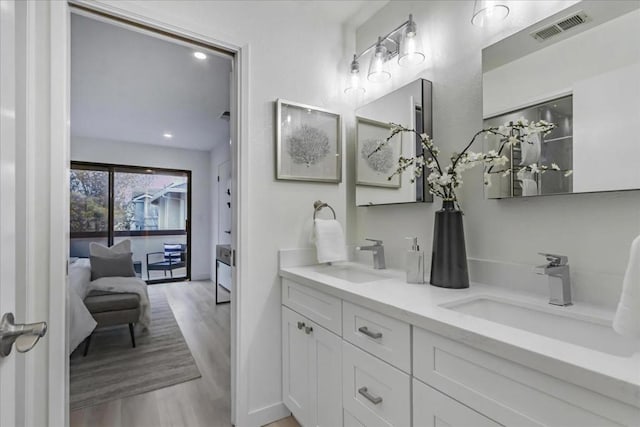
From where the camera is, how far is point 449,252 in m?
1.34

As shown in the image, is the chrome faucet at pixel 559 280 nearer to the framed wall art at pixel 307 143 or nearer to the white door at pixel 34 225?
the framed wall art at pixel 307 143

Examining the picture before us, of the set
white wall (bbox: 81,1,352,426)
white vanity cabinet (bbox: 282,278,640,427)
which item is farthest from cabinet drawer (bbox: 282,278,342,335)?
white wall (bbox: 81,1,352,426)

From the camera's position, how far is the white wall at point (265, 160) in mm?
1717

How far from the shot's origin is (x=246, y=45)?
1.75m

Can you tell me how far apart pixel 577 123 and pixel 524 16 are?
520 mm

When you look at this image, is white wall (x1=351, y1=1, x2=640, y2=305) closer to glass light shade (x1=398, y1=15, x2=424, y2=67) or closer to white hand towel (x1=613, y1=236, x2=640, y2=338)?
glass light shade (x1=398, y1=15, x2=424, y2=67)

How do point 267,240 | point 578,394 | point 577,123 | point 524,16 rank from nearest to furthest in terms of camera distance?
point 578,394, point 577,123, point 524,16, point 267,240

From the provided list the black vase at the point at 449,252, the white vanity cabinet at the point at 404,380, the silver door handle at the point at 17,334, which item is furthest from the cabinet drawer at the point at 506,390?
the silver door handle at the point at 17,334

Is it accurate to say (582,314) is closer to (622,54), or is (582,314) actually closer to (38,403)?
(622,54)

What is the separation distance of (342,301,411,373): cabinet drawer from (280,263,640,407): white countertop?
0.04 metres

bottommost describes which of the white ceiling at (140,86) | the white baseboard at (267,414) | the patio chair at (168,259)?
the white baseboard at (267,414)

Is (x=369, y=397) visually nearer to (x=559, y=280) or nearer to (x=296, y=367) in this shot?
(x=296, y=367)

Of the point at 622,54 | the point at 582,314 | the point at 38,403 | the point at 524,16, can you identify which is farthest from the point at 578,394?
the point at 38,403

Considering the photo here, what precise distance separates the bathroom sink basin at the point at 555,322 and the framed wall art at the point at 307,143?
3.79ft
